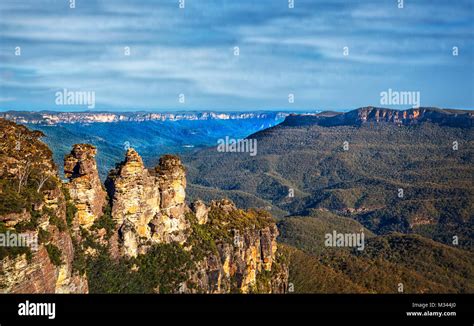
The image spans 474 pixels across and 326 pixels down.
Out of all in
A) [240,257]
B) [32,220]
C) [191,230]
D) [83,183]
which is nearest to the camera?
[32,220]

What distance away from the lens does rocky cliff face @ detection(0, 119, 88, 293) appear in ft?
88.8

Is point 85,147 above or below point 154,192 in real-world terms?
above

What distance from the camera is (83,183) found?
43.9 meters

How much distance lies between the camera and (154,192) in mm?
52250

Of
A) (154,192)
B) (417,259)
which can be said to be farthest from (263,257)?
(417,259)

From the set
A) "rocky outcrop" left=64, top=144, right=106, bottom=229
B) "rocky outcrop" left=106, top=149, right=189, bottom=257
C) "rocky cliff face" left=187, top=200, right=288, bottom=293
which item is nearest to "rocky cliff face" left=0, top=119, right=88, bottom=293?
"rocky outcrop" left=64, top=144, right=106, bottom=229

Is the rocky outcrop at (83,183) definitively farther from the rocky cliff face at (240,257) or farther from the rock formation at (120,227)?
the rocky cliff face at (240,257)

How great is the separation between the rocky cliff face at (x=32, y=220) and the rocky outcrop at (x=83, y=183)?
3412 mm

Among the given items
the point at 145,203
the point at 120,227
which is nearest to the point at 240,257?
the point at 145,203

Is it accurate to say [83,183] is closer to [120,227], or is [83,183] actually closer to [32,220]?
[120,227]

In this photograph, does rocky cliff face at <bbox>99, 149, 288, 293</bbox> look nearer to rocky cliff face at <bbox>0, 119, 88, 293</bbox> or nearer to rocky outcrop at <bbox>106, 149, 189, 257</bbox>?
rocky outcrop at <bbox>106, 149, 189, 257</bbox>

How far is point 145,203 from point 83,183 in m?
8.56

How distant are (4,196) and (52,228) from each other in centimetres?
424
